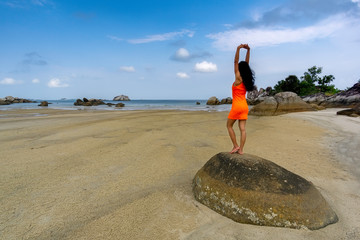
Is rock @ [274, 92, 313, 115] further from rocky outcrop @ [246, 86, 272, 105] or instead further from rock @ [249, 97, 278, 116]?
rocky outcrop @ [246, 86, 272, 105]

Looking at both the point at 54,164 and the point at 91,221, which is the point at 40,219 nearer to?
the point at 91,221

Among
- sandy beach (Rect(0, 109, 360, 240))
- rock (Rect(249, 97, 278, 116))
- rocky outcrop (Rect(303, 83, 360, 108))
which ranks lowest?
sandy beach (Rect(0, 109, 360, 240))

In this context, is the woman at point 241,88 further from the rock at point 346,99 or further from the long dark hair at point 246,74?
the rock at point 346,99

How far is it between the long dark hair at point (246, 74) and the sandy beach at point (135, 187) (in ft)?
7.02

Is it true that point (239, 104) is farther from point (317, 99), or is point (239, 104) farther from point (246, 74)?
point (317, 99)

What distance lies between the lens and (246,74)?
145 inches

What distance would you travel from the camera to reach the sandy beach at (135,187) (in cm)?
246

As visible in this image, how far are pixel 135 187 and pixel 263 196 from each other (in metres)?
2.14

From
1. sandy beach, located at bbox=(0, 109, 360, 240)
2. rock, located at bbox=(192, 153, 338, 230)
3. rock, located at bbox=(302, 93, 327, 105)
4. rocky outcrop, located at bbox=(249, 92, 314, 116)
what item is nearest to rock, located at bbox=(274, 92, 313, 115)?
rocky outcrop, located at bbox=(249, 92, 314, 116)

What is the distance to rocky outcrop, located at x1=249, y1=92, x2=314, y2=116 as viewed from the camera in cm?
1728

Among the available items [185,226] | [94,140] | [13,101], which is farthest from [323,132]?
[13,101]

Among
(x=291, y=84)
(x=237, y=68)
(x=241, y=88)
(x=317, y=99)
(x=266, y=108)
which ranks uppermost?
(x=291, y=84)

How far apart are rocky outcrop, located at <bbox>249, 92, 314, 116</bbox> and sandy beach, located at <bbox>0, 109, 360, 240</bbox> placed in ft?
34.1

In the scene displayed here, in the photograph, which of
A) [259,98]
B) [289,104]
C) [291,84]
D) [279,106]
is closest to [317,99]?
[289,104]
